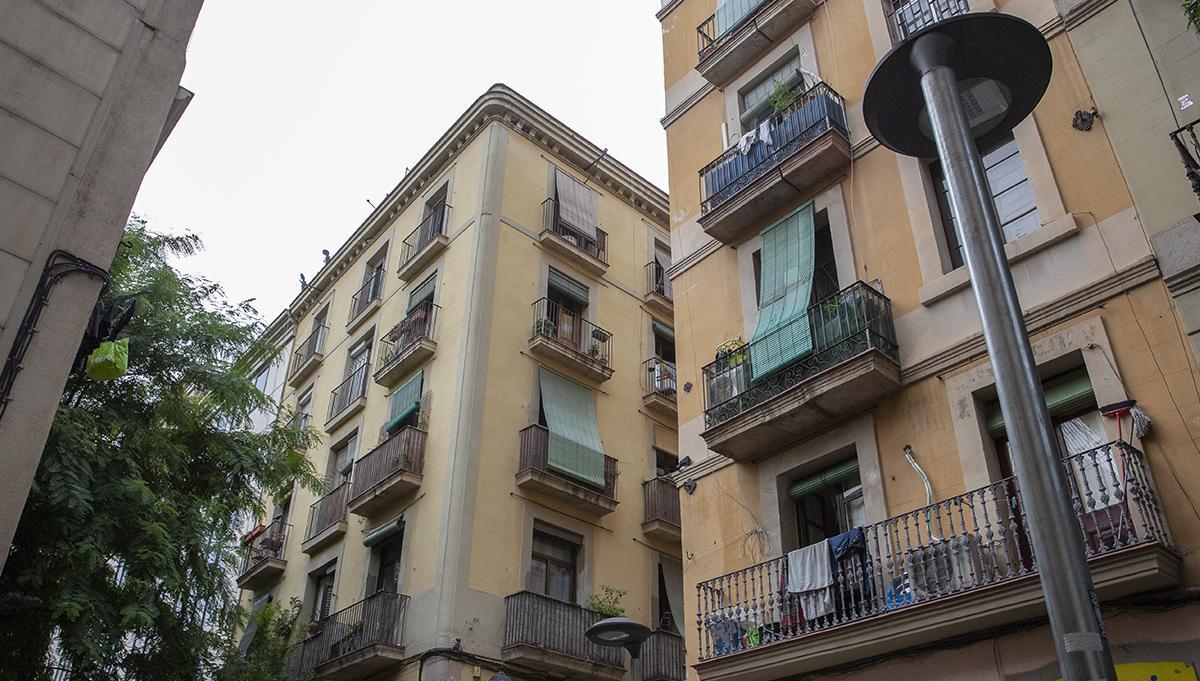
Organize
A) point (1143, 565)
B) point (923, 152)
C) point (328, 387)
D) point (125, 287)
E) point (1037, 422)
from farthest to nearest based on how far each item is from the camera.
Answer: point (328, 387), point (125, 287), point (1143, 565), point (923, 152), point (1037, 422)

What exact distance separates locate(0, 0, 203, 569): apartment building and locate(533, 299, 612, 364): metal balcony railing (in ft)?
41.7

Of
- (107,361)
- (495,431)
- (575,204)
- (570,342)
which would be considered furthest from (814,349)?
(575,204)

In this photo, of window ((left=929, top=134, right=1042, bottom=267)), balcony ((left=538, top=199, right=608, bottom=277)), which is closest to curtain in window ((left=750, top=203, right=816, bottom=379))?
window ((left=929, top=134, right=1042, bottom=267))

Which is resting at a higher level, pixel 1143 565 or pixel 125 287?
pixel 125 287

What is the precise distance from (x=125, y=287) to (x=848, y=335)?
35.5ft

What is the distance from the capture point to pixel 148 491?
12391mm

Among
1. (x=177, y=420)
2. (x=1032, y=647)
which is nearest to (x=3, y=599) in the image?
(x=177, y=420)

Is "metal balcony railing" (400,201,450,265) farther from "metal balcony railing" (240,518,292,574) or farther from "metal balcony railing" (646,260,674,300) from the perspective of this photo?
"metal balcony railing" (240,518,292,574)

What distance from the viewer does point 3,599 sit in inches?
428

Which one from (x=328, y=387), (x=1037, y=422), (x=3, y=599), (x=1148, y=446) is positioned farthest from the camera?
(x=328, y=387)

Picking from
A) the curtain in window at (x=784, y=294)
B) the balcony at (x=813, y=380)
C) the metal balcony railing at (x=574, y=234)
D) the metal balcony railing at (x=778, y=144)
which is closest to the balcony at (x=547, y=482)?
the metal balcony railing at (x=574, y=234)

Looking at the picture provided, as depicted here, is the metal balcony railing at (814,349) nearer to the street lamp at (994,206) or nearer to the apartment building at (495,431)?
the street lamp at (994,206)

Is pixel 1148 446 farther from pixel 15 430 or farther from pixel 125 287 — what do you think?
pixel 125 287

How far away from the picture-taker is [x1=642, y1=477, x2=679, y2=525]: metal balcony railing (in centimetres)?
2080
